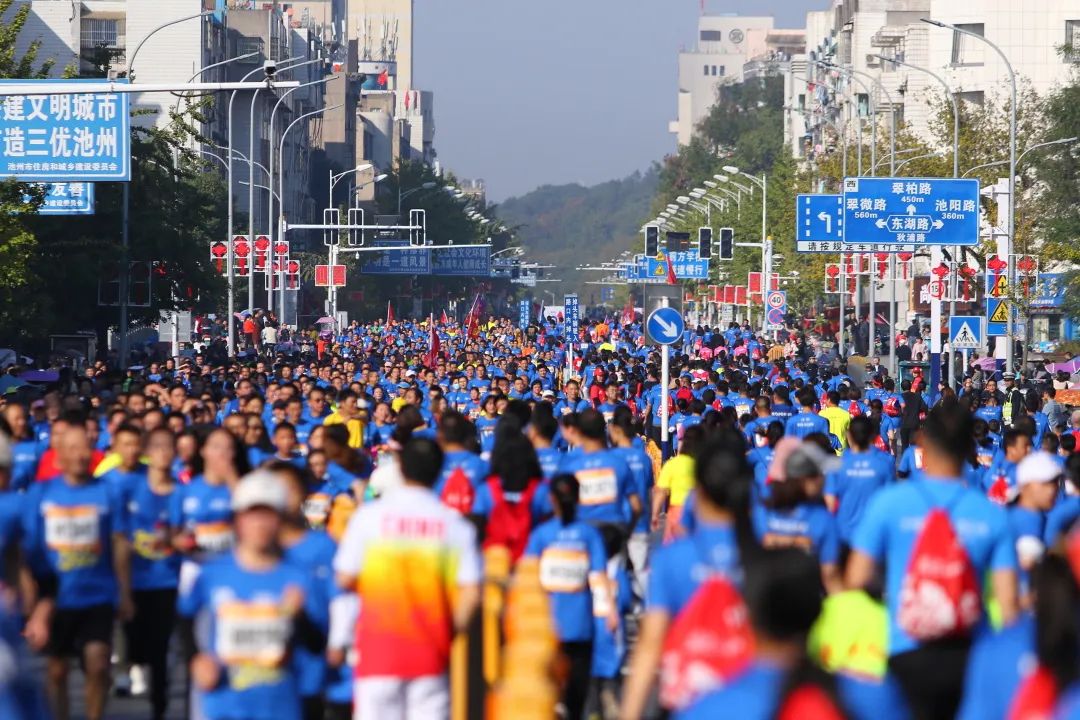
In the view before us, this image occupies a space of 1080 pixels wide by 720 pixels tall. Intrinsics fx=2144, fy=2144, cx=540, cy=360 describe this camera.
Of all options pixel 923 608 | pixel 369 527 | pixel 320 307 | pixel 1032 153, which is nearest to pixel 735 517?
pixel 923 608

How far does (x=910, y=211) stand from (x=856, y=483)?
26.5 metres

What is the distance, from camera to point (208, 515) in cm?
1000

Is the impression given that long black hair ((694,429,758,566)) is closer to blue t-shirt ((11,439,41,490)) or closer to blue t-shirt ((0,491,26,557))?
blue t-shirt ((0,491,26,557))

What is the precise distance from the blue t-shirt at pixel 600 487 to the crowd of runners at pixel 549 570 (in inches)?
0.7

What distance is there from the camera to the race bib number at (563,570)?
929 cm

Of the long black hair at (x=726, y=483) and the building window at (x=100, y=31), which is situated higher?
the building window at (x=100, y=31)

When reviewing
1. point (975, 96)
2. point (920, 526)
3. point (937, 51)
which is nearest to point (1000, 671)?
point (920, 526)

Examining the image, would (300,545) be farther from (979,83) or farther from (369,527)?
(979,83)

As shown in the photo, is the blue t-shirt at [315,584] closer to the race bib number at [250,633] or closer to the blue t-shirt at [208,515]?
the race bib number at [250,633]

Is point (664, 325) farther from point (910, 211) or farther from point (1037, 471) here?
point (910, 211)

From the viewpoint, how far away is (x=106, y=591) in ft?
31.5

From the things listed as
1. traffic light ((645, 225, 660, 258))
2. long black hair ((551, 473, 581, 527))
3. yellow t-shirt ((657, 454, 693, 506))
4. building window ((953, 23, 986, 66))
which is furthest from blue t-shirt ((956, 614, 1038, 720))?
building window ((953, 23, 986, 66))

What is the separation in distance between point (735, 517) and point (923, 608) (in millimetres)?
735

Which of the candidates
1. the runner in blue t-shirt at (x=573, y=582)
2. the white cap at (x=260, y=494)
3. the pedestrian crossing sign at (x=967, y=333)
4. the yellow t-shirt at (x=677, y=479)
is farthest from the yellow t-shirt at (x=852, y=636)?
the pedestrian crossing sign at (x=967, y=333)
